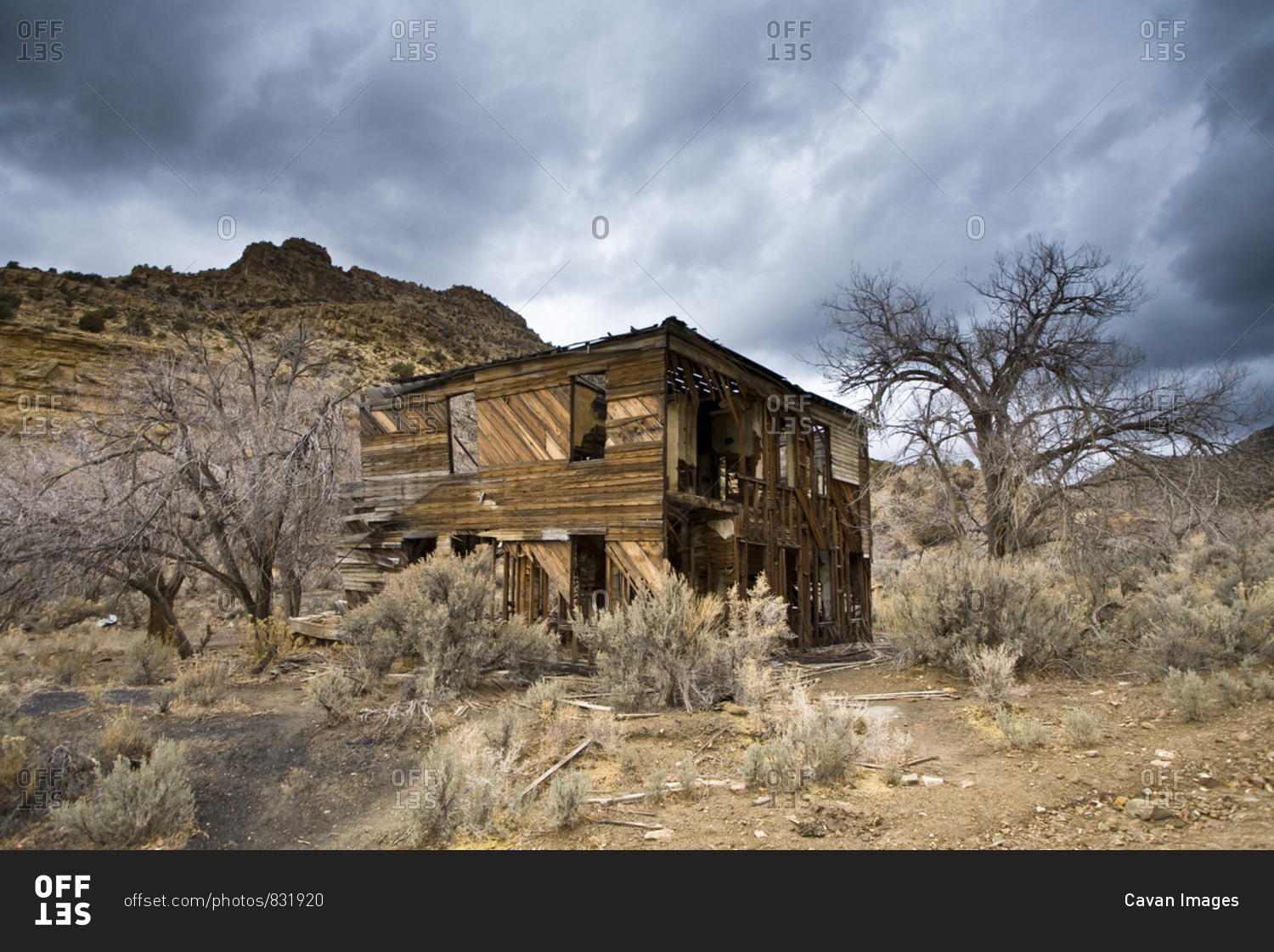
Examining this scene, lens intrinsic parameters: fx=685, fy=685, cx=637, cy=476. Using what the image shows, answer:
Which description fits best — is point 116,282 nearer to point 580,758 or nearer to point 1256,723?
point 580,758

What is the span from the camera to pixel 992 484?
12.3 meters

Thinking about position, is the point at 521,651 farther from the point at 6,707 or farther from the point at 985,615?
the point at 985,615

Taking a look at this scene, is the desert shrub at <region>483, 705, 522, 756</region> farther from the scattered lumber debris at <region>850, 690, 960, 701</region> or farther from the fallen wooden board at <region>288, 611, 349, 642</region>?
the fallen wooden board at <region>288, 611, 349, 642</region>

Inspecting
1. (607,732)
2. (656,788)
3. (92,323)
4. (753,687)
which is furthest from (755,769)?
(92,323)

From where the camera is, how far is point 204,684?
924cm

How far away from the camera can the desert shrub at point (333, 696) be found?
813cm

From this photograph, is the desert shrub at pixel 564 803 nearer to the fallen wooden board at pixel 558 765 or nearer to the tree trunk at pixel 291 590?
the fallen wooden board at pixel 558 765

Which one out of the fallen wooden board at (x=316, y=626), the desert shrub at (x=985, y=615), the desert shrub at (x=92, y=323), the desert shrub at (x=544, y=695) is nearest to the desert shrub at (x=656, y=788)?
the desert shrub at (x=544, y=695)

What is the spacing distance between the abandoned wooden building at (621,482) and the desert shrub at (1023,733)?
5.99m

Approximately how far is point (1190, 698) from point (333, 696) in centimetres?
884

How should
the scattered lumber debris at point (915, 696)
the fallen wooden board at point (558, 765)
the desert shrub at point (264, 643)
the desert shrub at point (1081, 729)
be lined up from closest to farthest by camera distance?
the fallen wooden board at point (558, 765) < the desert shrub at point (1081, 729) < the scattered lumber debris at point (915, 696) < the desert shrub at point (264, 643)

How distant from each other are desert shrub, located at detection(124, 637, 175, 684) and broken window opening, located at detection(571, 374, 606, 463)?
7.56 metres

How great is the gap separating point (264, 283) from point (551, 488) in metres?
50.9

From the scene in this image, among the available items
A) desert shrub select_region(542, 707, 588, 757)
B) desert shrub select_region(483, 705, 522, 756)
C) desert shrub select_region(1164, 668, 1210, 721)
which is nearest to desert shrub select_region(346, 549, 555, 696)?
desert shrub select_region(483, 705, 522, 756)
